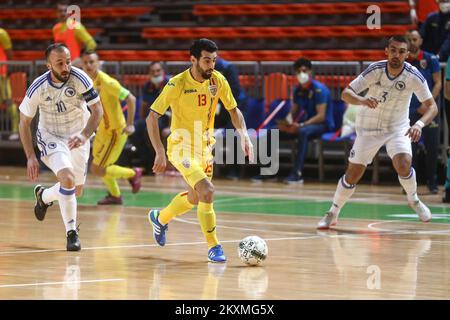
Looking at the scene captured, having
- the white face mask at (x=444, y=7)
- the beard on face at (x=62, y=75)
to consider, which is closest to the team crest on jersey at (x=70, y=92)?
the beard on face at (x=62, y=75)

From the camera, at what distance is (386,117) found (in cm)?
1242

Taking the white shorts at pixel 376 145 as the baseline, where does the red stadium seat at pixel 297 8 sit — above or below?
above

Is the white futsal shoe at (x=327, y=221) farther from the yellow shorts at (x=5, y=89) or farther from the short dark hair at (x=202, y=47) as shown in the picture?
the yellow shorts at (x=5, y=89)

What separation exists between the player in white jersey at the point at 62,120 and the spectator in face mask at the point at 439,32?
25.9 feet

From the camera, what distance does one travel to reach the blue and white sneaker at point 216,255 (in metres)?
9.50

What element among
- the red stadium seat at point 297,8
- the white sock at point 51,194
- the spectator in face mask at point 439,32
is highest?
the red stadium seat at point 297,8

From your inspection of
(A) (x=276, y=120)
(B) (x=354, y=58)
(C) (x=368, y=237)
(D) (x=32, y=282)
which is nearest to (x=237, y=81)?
(A) (x=276, y=120)

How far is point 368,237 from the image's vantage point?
37.8 ft

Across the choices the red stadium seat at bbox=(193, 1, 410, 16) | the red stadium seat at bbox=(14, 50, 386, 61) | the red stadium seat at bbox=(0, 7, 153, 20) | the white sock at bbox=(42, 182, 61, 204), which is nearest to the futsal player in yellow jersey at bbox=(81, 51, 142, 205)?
the white sock at bbox=(42, 182, 61, 204)

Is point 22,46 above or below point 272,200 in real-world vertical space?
above

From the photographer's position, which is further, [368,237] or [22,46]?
[22,46]

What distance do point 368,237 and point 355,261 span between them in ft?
6.29

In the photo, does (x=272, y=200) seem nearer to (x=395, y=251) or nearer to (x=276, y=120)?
(x=276, y=120)
